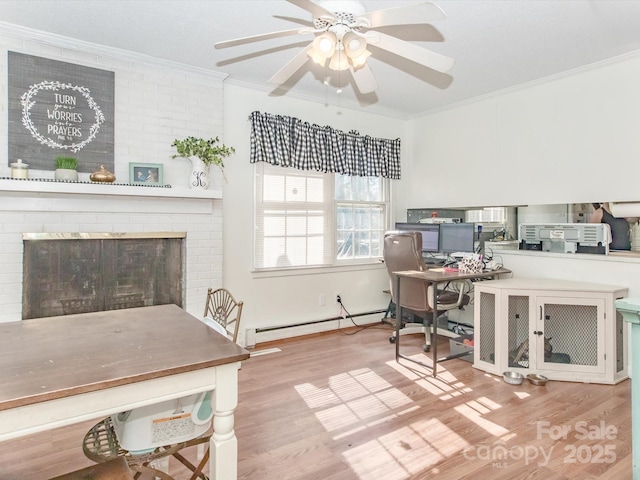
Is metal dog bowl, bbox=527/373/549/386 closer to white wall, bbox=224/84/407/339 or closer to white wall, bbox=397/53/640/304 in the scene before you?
white wall, bbox=397/53/640/304

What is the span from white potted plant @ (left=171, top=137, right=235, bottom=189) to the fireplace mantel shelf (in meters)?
0.10

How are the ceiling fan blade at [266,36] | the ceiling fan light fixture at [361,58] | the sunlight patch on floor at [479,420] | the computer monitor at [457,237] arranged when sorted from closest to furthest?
the ceiling fan blade at [266,36]
the ceiling fan light fixture at [361,58]
the sunlight patch on floor at [479,420]
the computer monitor at [457,237]

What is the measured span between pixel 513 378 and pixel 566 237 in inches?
53.9

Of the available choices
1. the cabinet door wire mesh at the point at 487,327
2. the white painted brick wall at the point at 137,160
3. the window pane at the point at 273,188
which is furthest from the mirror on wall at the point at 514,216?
the white painted brick wall at the point at 137,160

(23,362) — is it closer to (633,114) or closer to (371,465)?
(371,465)

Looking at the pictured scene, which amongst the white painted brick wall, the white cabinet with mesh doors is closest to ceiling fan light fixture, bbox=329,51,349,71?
the white painted brick wall

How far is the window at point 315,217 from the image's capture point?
4.12 metres

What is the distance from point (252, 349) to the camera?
12.6 feet

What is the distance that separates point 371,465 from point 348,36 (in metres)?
2.14

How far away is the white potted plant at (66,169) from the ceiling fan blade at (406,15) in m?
2.42

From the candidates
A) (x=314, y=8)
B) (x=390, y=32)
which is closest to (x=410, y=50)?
(x=314, y=8)

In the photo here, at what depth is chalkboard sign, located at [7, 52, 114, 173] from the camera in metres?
2.89

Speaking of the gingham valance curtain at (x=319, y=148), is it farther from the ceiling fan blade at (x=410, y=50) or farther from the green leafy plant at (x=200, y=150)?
the ceiling fan blade at (x=410, y=50)

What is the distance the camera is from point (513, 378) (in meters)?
3.00
